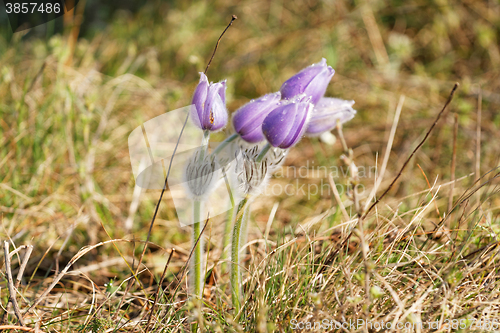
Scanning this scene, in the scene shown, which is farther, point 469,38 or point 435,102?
point 469,38

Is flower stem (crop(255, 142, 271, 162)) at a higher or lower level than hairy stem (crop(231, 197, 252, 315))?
higher

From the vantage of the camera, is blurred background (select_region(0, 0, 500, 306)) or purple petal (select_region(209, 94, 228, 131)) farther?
blurred background (select_region(0, 0, 500, 306))

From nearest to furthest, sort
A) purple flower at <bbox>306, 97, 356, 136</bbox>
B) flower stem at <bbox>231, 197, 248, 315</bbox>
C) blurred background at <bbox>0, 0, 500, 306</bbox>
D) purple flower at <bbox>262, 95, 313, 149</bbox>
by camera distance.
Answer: purple flower at <bbox>262, 95, 313, 149</bbox>, flower stem at <bbox>231, 197, 248, 315</bbox>, purple flower at <bbox>306, 97, 356, 136</bbox>, blurred background at <bbox>0, 0, 500, 306</bbox>

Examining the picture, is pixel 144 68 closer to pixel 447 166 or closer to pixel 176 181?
pixel 176 181

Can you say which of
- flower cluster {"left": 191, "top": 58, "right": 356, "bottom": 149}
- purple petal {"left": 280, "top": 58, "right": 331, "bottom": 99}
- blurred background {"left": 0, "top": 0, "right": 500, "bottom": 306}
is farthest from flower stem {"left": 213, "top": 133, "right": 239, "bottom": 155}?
blurred background {"left": 0, "top": 0, "right": 500, "bottom": 306}

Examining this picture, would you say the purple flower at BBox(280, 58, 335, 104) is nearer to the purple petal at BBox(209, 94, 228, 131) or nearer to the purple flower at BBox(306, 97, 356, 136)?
the purple flower at BBox(306, 97, 356, 136)

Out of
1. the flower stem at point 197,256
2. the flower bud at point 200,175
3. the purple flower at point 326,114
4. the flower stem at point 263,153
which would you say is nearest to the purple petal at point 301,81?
the purple flower at point 326,114

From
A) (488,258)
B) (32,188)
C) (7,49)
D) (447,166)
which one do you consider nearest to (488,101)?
(447,166)
